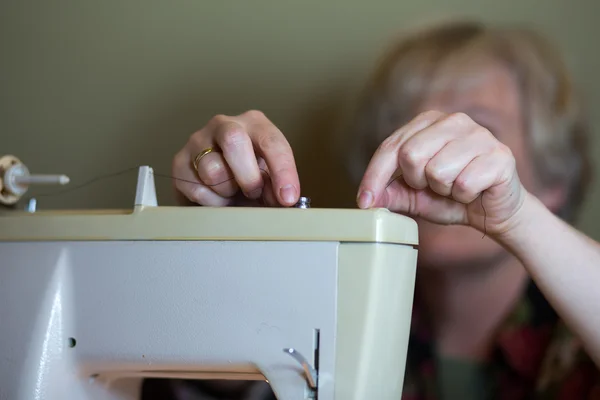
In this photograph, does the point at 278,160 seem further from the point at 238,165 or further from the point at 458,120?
the point at 458,120

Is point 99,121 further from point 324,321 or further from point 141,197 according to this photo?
point 324,321

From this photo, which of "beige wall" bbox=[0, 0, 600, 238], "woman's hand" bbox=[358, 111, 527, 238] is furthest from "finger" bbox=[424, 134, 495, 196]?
"beige wall" bbox=[0, 0, 600, 238]

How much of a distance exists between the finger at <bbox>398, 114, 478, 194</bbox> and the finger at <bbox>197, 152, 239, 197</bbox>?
210 mm

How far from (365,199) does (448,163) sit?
0.30 ft

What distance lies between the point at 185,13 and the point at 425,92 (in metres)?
0.57

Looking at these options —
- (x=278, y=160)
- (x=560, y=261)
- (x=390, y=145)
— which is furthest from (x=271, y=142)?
(x=560, y=261)

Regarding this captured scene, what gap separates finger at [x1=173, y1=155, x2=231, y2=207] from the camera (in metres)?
0.77

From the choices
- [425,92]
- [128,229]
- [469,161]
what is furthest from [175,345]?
[425,92]

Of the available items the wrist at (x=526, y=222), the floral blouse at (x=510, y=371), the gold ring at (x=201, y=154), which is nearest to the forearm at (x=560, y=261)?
the wrist at (x=526, y=222)

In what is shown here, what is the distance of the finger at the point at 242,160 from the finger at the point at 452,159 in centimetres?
19

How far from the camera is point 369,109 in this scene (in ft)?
4.11

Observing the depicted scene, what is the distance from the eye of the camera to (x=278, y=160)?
687 millimetres

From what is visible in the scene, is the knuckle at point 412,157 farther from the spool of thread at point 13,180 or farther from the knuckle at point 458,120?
the spool of thread at point 13,180

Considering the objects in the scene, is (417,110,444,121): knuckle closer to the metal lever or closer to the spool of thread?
the metal lever
